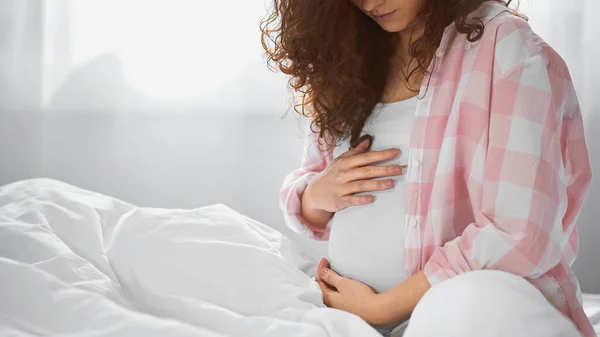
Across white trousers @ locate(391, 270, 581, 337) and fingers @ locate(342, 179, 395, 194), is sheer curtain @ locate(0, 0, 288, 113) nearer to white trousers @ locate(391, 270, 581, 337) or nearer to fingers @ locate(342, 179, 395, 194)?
fingers @ locate(342, 179, 395, 194)

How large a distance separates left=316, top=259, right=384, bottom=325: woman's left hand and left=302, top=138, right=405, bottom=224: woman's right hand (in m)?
0.13

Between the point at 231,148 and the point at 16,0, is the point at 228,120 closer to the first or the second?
the point at 231,148

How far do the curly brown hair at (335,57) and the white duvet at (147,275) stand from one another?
29 centimetres

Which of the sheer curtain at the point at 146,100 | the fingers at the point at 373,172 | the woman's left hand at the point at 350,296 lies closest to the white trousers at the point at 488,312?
the woman's left hand at the point at 350,296

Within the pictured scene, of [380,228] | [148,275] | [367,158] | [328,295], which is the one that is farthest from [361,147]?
[148,275]

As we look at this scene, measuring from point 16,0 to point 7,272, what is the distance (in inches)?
56.8

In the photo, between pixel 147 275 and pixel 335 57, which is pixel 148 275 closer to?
pixel 147 275

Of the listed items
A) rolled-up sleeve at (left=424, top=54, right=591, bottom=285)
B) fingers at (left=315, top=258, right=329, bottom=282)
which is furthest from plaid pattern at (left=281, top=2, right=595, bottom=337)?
fingers at (left=315, top=258, right=329, bottom=282)

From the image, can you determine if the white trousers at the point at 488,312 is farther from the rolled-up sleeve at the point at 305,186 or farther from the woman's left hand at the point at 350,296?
the rolled-up sleeve at the point at 305,186

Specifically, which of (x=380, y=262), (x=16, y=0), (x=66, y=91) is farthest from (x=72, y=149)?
(x=380, y=262)

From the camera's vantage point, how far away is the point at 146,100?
2266mm

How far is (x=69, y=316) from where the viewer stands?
3.33 feet

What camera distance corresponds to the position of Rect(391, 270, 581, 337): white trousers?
826 mm

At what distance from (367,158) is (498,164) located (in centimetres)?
28
